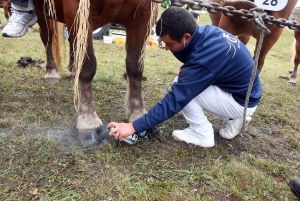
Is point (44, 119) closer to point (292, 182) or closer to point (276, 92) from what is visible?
point (292, 182)

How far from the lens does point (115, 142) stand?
200cm

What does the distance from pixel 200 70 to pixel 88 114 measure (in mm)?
906

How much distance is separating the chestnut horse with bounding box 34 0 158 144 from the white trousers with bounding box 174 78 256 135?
0.46m

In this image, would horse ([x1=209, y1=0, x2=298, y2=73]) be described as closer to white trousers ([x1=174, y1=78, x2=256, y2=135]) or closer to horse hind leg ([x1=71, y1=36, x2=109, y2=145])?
white trousers ([x1=174, y1=78, x2=256, y2=135])

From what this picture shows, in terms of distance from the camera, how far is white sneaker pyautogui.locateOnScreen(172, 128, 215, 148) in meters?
2.10

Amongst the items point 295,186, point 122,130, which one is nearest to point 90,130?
point 122,130

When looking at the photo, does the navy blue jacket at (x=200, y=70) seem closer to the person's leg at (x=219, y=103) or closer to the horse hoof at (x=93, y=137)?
the person's leg at (x=219, y=103)

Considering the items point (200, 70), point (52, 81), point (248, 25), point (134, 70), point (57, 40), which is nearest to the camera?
point (200, 70)

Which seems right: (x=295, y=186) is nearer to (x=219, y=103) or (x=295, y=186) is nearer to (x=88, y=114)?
(x=219, y=103)

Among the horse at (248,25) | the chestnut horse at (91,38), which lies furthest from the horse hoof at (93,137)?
the horse at (248,25)

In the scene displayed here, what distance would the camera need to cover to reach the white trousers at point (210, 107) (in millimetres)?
2037

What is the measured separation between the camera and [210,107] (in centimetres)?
210

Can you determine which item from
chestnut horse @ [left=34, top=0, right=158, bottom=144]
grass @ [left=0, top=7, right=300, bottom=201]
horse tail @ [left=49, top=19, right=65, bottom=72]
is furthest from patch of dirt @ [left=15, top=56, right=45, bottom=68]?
chestnut horse @ [left=34, top=0, right=158, bottom=144]

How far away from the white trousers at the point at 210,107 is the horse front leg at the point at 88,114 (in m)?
0.67
